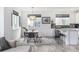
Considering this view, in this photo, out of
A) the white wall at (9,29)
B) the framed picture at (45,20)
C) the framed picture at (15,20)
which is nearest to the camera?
the white wall at (9,29)

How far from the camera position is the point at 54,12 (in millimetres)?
4191

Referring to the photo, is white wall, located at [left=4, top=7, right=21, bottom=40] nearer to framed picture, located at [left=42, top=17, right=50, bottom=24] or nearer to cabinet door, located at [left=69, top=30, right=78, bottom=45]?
framed picture, located at [left=42, top=17, right=50, bottom=24]

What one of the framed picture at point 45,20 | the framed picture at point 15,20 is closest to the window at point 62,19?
the framed picture at point 45,20

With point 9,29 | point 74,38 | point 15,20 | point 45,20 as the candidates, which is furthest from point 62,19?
point 9,29

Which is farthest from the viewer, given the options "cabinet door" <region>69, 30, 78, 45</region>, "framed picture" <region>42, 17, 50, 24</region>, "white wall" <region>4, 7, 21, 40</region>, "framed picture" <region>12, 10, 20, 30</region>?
"cabinet door" <region>69, 30, 78, 45</region>

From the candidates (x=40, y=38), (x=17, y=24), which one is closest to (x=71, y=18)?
(x=40, y=38)

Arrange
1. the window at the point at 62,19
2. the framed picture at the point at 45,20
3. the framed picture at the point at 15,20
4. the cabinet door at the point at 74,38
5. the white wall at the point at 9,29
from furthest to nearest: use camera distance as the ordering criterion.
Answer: the cabinet door at the point at 74,38 < the window at the point at 62,19 < the framed picture at the point at 45,20 < the framed picture at the point at 15,20 < the white wall at the point at 9,29

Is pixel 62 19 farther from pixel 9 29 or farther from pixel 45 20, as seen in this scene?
pixel 9 29

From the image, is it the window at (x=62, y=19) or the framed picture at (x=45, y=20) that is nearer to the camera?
the framed picture at (x=45, y=20)

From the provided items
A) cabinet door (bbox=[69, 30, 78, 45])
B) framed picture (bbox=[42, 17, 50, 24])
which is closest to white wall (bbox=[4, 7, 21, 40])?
framed picture (bbox=[42, 17, 50, 24])

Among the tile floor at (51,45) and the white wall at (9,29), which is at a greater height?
the white wall at (9,29)

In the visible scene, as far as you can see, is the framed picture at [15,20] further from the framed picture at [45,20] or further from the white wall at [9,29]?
the framed picture at [45,20]
